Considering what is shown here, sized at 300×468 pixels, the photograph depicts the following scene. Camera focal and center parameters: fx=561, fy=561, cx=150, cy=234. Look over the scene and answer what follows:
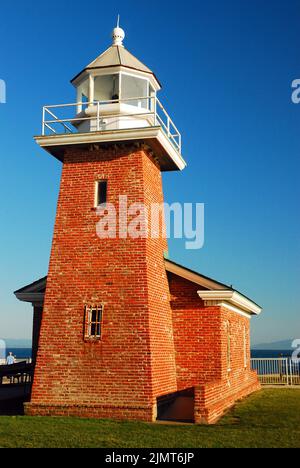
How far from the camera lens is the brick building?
13.5 m

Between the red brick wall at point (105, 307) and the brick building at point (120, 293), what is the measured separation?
0.09 feet

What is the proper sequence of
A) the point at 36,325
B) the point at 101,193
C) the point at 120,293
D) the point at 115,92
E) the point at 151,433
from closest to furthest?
the point at 151,433, the point at 120,293, the point at 101,193, the point at 115,92, the point at 36,325

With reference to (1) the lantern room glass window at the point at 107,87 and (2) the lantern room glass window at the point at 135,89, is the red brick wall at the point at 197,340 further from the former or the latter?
(1) the lantern room glass window at the point at 107,87

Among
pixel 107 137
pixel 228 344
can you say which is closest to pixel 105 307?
pixel 107 137

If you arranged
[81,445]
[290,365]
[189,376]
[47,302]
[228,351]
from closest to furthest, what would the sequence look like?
[81,445]
[47,302]
[189,376]
[228,351]
[290,365]

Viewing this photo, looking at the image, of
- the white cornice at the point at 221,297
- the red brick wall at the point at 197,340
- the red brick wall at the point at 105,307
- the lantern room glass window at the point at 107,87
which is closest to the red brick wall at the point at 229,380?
the red brick wall at the point at 197,340

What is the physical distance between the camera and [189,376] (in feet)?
51.6

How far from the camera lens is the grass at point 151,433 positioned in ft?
33.3

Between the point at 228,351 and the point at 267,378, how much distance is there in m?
9.60

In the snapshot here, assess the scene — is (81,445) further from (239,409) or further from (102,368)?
(239,409)

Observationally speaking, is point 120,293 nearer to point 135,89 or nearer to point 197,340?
point 197,340

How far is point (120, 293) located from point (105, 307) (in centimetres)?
→ 52

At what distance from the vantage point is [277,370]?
25.5m
